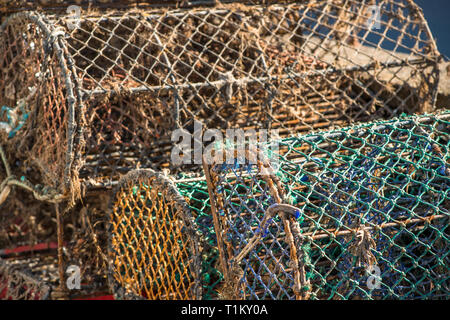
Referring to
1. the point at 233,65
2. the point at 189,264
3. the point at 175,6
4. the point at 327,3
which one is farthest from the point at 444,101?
the point at 189,264

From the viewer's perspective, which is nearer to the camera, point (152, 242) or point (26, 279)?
point (152, 242)

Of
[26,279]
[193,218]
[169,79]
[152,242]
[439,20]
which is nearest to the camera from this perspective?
[193,218]

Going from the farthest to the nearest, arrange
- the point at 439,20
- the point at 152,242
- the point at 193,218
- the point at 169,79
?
1. the point at 439,20
2. the point at 169,79
3. the point at 152,242
4. the point at 193,218

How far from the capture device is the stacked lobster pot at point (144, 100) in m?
3.07

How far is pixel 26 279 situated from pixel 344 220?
192cm

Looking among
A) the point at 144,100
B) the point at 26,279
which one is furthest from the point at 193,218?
the point at 26,279

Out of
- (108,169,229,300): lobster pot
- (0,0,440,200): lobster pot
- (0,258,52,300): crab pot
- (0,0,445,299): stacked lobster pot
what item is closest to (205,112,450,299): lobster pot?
(108,169,229,300): lobster pot

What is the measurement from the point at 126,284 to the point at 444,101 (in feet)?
7.92

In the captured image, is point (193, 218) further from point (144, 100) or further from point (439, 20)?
point (439, 20)

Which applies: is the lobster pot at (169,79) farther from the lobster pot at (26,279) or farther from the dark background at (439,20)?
the dark background at (439,20)

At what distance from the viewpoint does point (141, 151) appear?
347cm

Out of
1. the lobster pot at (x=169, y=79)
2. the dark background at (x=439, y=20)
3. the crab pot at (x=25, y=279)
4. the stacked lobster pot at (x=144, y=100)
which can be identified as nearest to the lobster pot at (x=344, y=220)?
the stacked lobster pot at (x=144, y=100)

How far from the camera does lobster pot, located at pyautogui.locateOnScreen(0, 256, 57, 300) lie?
3.40 m

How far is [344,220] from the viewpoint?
8.61 ft
